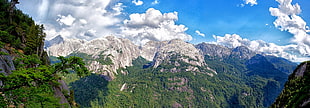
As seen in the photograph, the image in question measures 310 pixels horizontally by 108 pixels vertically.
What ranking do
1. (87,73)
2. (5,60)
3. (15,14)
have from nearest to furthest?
1. (87,73)
2. (5,60)
3. (15,14)

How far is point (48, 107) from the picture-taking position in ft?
57.5

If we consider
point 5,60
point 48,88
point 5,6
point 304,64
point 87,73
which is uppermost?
point 5,6

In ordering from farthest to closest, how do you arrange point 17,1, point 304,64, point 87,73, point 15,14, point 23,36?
point 304,64 → point 15,14 → point 23,36 → point 17,1 → point 87,73

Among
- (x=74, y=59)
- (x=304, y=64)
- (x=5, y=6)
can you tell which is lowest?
(x=74, y=59)

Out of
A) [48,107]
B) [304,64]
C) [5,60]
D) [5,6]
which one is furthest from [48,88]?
[304,64]

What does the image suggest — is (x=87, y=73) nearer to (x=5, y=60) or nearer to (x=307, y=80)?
(x=5, y=60)

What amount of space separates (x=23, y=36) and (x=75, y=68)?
2651 inches

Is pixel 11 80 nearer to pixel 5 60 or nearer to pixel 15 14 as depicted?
pixel 5 60

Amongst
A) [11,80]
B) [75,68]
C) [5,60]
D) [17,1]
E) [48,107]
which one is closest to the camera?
[11,80]

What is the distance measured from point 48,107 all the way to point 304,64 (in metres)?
115

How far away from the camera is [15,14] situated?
68625 mm

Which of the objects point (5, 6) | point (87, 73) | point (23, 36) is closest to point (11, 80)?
point (87, 73)

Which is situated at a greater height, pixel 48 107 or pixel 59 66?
pixel 59 66

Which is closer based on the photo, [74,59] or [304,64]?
[74,59]
